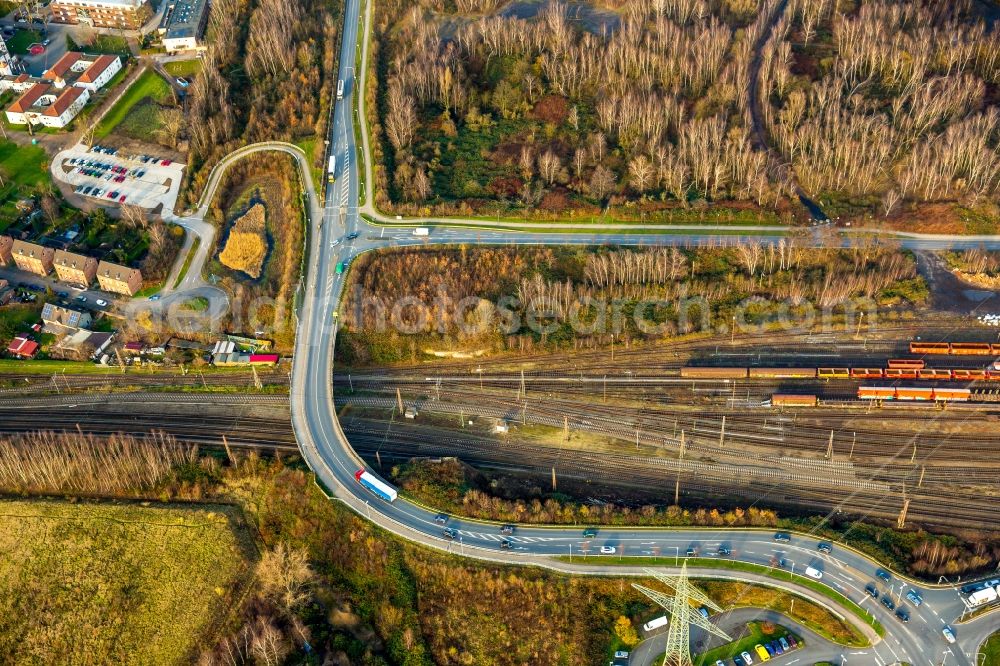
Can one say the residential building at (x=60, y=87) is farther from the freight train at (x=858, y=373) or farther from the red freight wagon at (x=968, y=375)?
the red freight wagon at (x=968, y=375)

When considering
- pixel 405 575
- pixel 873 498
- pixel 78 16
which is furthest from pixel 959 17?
pixel 78 16

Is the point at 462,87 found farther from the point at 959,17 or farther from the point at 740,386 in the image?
the point at 959,17

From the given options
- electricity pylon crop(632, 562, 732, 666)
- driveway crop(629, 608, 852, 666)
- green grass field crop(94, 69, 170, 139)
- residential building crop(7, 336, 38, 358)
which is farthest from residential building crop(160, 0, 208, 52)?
driveway crop(629, 608, 852, 666)

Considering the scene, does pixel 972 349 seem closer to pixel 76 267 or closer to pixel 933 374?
pixel 933 374

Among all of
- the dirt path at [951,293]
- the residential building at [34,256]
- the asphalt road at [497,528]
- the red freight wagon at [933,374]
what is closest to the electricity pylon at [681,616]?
the asphalt road at [497,528]

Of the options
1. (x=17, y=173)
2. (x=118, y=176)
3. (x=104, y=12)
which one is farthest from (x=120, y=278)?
(x=104, y=12)
